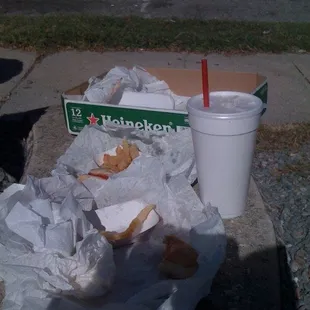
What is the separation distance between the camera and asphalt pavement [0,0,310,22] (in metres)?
9.61

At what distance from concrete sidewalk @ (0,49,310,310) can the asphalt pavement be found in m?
2.86

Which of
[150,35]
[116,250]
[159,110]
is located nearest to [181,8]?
[150,35]

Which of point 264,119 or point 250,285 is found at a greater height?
point 250,285

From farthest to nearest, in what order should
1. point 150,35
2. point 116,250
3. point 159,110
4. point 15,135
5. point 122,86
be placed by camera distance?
point 150,35 < point 15,135 < point 122,86 < point 159,110 < point 116,250

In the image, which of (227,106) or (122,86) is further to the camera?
(122,86)

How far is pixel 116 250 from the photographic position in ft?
10.1

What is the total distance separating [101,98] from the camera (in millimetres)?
4371

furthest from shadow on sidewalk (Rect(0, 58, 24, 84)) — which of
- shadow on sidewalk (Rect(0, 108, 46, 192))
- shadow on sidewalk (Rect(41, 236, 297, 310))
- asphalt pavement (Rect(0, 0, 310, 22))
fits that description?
shadow on sidewalk (Rect(41, 236, 297, 310))

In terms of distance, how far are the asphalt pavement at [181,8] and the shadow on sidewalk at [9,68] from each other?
10.6 feet

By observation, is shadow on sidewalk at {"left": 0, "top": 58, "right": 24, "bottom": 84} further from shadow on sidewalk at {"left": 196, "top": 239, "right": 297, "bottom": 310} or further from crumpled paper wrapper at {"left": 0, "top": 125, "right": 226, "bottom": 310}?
shadow on sidewalk at {"left": 196, "top": 239, "right": 297, "bottom": 310}

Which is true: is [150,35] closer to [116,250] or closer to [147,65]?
[147,65]

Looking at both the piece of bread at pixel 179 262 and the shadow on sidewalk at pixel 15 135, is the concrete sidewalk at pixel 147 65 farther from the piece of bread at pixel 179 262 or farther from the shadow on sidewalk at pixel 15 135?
the piece of bread at pixel 179 262

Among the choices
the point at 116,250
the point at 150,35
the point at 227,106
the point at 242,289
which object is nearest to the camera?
the point at 242,289

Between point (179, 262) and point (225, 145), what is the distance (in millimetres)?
621
